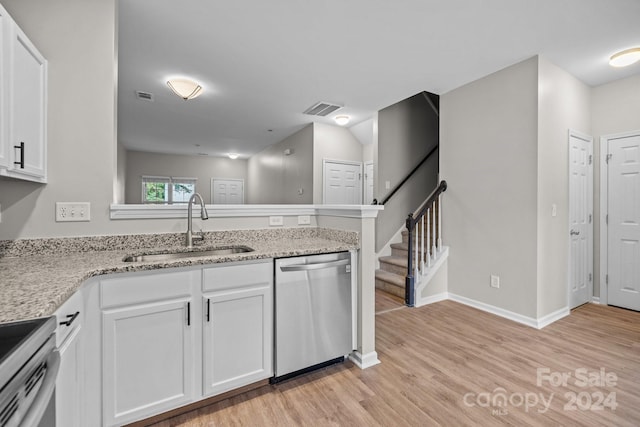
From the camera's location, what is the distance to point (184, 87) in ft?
11.6

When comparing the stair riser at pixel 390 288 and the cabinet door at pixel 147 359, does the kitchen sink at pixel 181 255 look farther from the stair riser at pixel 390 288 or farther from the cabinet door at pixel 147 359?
the stair riser at pixel 390 288

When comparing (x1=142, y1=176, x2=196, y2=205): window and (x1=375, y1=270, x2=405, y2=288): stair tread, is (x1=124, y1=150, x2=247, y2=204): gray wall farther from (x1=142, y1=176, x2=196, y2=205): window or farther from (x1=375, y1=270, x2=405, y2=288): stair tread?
(x1=375, y1=270, x2=405, y2=288): stair tread

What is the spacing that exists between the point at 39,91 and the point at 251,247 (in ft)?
5.05

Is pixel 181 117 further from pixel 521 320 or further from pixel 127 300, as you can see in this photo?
pixel 521 320

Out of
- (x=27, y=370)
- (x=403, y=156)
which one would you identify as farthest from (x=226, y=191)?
(x=27, y=370)

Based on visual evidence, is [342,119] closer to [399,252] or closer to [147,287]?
[399,252]

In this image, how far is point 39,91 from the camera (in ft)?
5.51

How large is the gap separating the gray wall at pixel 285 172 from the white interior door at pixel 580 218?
3.77 metres

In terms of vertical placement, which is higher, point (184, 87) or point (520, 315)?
point (184, 87)

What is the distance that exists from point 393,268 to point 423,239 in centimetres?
69

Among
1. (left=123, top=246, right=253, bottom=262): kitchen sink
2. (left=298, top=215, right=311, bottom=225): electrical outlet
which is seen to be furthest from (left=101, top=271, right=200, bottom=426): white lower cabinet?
(left=298, top=215, right=311, bottom=225): electrical outlet

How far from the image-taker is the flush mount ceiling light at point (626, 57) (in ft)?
9.03

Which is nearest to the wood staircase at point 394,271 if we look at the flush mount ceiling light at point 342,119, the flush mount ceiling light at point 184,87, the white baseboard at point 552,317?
the white baseboard at point 552,317

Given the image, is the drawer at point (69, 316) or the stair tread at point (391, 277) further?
the stair tread at point (391, 277)
